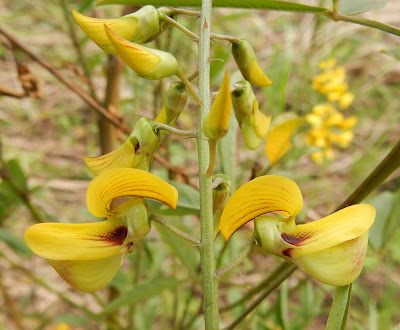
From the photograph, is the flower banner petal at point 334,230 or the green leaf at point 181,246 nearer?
the flower banner petal at point 334,230

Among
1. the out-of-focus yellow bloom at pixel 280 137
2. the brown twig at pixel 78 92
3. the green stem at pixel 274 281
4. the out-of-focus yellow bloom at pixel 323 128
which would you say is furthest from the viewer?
the out-of-focus yellow bloom at pixel 323 128

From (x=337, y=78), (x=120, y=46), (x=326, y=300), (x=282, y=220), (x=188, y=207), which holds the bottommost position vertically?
(x=326, y=300)

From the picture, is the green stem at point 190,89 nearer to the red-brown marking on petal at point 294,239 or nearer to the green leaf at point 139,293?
the red-brown marking on petal at point 294,239

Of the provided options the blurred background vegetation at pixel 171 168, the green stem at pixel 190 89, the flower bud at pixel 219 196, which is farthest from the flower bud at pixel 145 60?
the blurred background vegetation at pixel 171 168

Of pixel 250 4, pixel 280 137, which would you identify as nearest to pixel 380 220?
pixel 280 137

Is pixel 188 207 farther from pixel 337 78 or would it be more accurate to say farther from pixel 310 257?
pixel 337 78

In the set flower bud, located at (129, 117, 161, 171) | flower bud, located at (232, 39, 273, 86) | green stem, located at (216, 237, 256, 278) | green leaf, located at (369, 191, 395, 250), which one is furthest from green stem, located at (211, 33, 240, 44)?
green leaf, located at (369, 191, 395, 250)

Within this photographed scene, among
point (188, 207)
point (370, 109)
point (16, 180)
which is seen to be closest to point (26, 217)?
point (16, 180)
